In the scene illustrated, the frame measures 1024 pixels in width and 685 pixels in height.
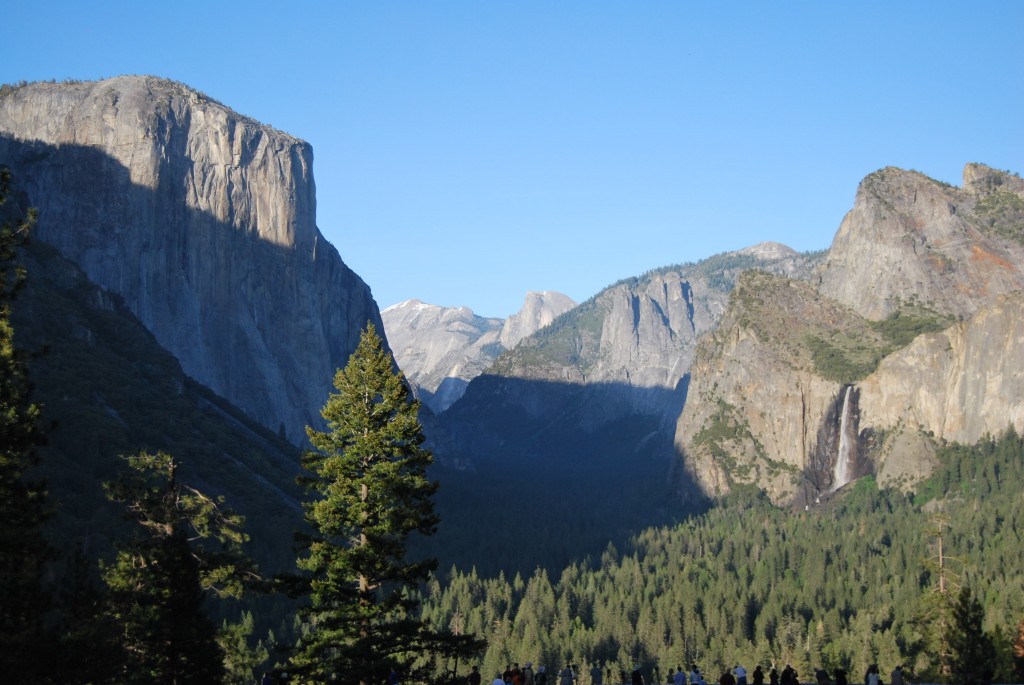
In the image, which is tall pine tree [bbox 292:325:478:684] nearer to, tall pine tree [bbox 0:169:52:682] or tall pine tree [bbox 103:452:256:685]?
tall pine tree [bbox 103:452:256:685]

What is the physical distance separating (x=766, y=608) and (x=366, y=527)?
109 metres

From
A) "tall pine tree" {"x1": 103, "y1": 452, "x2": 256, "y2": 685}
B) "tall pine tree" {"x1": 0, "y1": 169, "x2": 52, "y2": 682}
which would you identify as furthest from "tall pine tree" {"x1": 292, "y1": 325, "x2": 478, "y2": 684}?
"tall pine tree" {"x1": 0, "y1": 169, "x2": 52, "y2": 682}

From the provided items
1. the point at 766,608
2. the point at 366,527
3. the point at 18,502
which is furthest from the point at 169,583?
the point at 766,608

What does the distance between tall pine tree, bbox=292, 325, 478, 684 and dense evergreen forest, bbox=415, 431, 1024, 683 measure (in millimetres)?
52134

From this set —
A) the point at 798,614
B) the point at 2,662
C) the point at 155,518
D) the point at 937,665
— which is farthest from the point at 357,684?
the point at 798,614

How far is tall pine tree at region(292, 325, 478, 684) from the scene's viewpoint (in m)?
50.3

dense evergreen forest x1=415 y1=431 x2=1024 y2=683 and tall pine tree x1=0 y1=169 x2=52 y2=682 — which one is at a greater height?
tall pine tree x1=0 y1=169 x2=52 y2=682

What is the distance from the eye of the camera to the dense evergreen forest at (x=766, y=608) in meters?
120

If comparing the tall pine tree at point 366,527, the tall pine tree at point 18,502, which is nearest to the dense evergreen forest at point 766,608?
the tall pine tree at point 366,527

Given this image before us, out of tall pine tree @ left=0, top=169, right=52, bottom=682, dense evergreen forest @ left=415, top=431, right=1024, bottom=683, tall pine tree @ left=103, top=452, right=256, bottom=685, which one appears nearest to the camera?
tall pine tree @ left=0, top=169, right=52, bottom=682

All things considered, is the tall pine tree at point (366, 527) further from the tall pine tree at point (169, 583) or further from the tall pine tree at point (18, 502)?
the tall pine tree at point (18, 502)

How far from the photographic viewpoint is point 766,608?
496 feet

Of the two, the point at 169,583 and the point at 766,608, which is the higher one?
the point at 169,583

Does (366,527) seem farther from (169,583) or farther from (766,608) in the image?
(766,608)
